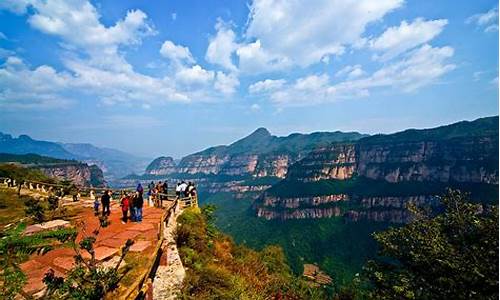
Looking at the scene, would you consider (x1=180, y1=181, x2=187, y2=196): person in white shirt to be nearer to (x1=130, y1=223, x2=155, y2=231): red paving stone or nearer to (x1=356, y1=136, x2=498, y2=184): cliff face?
(x1=130, y1=223, x2=155, y2=231): red paving stone

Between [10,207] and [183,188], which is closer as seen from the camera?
[10,207]

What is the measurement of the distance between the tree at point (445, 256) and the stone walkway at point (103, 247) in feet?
42.0

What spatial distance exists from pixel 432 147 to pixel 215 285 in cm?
17167

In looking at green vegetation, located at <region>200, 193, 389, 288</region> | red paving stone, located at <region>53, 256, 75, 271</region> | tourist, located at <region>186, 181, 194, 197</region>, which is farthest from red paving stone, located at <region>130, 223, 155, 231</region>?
green vegetation, located at <region>200, 193, 389, 288</region>

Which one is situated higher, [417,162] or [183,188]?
[183,188]

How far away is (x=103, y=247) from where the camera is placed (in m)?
10.8

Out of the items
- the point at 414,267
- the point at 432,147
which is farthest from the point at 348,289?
the point at 432,147

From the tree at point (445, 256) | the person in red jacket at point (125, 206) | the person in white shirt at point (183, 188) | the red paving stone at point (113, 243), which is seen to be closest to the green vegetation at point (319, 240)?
the tree at point (445, 256)

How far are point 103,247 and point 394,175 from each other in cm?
16836

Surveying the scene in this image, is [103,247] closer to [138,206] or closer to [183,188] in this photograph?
[138,206]

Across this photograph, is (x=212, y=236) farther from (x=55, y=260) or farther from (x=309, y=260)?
(x=309, y=260)

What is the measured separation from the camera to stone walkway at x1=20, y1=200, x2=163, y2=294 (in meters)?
8.78

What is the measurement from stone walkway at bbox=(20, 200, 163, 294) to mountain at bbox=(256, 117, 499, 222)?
114022mm

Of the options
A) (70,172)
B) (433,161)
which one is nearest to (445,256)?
(433,161)
